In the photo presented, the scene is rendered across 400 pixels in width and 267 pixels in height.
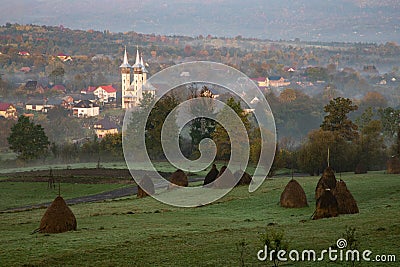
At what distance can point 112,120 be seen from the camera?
11800 cm

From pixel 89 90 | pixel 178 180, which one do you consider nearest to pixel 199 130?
pixel 178 180

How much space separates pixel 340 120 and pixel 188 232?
35.8m

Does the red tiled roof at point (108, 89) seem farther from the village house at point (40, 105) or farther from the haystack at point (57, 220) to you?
the haystack at point (57, 220)

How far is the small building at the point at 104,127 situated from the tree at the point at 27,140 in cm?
3680

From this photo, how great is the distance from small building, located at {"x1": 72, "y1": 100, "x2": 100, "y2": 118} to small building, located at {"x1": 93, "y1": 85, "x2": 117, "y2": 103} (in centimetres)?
1713

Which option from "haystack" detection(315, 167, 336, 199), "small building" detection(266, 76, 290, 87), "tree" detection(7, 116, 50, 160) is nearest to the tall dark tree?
"tree" detection(7, 116, 50, 160)

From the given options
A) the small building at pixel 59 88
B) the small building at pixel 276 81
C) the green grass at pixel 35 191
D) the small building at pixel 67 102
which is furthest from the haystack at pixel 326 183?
the small building at pixel 276 81

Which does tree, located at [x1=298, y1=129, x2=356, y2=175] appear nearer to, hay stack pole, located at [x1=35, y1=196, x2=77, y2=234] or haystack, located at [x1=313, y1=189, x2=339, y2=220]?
haystack, located at [x1=313, y1=189, x2=339, y2=220]

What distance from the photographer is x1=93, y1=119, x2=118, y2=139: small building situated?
107375 millimetres

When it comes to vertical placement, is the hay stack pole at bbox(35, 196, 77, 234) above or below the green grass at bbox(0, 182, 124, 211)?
above

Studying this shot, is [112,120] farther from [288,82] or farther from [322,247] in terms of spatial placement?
[322,247]

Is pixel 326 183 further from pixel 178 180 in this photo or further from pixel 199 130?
pixel 199 130

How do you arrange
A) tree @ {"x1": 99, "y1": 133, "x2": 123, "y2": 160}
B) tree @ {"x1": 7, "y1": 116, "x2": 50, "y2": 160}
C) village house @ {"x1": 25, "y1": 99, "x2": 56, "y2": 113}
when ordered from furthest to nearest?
1. village house @ {"x1": 25, "y1": 99, "x2": 56, "y2": 113}
2. tree @ {"x1": 99, "y1": 133, "x2": 123, "y2": 160}
3. tree @ {"x1": 7, "y1": 116, "x2": 50, "y2": 160}

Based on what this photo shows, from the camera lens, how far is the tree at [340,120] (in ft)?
182
